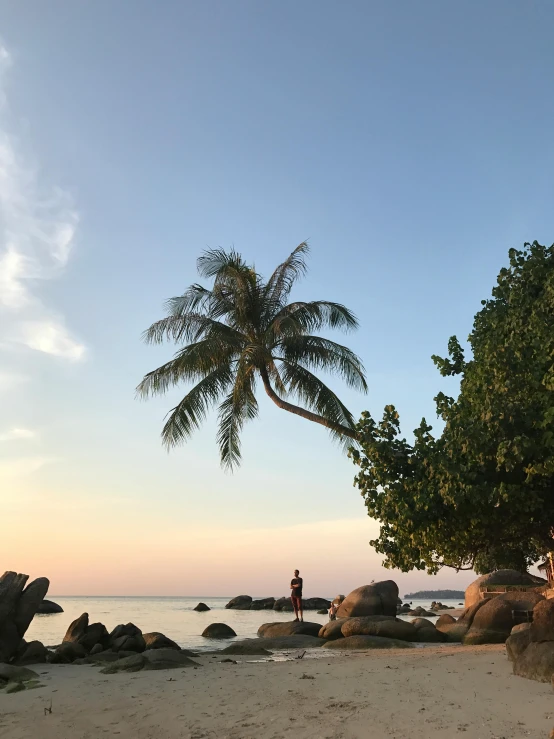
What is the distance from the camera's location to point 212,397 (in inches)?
859

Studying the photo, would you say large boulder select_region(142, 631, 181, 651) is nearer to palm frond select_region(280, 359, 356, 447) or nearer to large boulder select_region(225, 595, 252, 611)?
palm frond select_region(280, 359, 356, 447)

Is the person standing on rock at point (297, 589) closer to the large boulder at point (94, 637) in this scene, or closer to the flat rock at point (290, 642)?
the flat rock at point (290, 642)

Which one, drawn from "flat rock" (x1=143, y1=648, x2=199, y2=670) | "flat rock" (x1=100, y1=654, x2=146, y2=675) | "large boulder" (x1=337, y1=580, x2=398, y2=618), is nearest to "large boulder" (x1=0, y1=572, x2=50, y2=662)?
"flat rock" (x1=100, y1=654, x2=146, y2=675)

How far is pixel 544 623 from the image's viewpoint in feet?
36.9

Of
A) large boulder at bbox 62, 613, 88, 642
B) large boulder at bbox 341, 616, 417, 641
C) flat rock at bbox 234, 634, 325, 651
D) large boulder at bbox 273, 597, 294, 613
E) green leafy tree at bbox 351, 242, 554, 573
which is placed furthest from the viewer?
large boulder at bbox 273, 597, 294, 613

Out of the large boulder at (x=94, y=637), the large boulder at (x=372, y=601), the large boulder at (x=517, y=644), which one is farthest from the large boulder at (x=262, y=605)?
the large boulder at (x=517, y=644)

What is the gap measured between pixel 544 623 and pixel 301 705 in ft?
17.1

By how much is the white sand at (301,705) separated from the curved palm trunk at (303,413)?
9.54 meters

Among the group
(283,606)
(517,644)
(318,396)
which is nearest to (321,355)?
(318,396)

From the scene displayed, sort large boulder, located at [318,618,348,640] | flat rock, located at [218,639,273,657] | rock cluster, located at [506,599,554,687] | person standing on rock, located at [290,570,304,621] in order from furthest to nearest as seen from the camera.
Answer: person standing on rock, located at [290,570,304,621] < large boulder, located at [318,618,348,640] < flat rock, located at [218,639,273,657] < rock cluster, located at [506,599,554,687]

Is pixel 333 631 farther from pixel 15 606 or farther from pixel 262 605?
pixel 262 605

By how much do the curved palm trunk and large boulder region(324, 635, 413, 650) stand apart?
6043mm

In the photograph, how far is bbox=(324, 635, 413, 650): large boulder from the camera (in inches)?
707

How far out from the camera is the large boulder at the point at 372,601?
27250 mm
